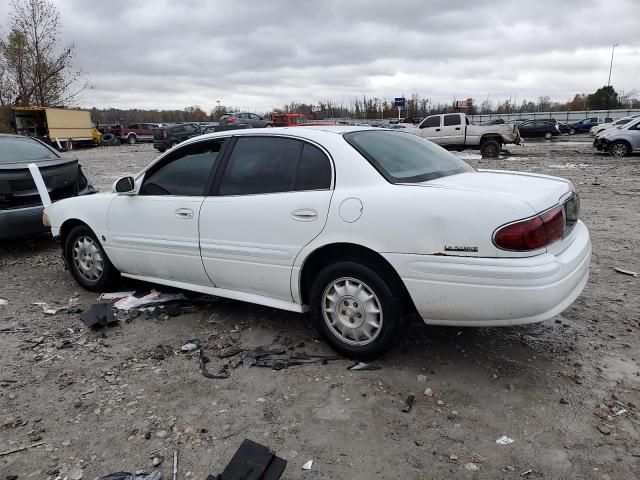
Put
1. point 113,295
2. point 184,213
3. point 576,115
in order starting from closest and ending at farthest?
point 184,213
point 113,295
point 576,115

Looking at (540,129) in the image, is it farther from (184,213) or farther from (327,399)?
(327,399)

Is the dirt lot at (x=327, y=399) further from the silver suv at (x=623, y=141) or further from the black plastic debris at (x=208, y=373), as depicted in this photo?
the silver suv at (x=623, y=141)

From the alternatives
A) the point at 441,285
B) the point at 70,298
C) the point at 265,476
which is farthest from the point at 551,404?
the point at 70,298

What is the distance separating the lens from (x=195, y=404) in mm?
2973

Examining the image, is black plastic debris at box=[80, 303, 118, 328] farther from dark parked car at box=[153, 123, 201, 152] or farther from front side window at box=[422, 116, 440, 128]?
dark parked car at box=[153, 123, 201, 152]

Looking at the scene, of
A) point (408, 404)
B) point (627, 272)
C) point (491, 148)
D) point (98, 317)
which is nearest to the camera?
point (408, 404)

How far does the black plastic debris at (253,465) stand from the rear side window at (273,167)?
170 cm

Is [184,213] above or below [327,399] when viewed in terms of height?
above

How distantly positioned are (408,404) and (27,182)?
19.0 feet

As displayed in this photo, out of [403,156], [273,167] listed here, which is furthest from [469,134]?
[273,167]

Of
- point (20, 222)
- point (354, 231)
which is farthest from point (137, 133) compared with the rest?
point (354, 231)

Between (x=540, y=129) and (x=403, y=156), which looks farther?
(x=540, y=129)

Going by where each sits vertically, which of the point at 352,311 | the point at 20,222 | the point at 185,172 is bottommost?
the point at 352,311

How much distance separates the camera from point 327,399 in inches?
118
